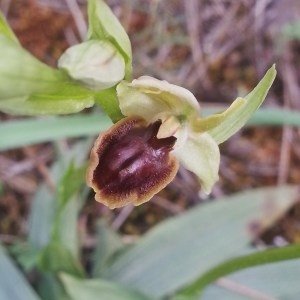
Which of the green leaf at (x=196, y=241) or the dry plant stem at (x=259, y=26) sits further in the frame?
the dry plant stem at (x=259, y=26)

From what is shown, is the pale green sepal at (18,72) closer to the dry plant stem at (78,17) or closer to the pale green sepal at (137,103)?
the pale green sepal at (137,103)

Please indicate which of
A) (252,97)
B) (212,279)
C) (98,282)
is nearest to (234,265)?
(212,279)

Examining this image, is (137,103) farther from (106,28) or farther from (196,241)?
(196,241)

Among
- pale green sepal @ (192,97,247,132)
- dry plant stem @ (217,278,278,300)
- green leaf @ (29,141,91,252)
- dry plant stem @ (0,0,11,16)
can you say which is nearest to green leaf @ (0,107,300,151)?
green leaf @ (29,141,91,252)

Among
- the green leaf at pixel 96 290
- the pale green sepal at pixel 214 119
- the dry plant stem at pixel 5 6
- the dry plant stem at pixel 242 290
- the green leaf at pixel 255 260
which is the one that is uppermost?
the pale green sepal at pixel 214 119

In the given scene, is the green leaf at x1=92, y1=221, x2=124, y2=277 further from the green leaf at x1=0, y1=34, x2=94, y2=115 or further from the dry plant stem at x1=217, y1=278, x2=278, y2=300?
the green leaf at x1=0, y1=34, x2=94, y2=115

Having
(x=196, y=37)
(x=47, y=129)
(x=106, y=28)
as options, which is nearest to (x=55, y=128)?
(x=47, y=129)

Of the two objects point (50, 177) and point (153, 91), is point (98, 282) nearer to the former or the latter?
point (50, 177)

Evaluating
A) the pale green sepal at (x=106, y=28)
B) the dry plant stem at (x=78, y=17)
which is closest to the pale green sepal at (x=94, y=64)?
the pale green sepal at (x=106, y=28)
